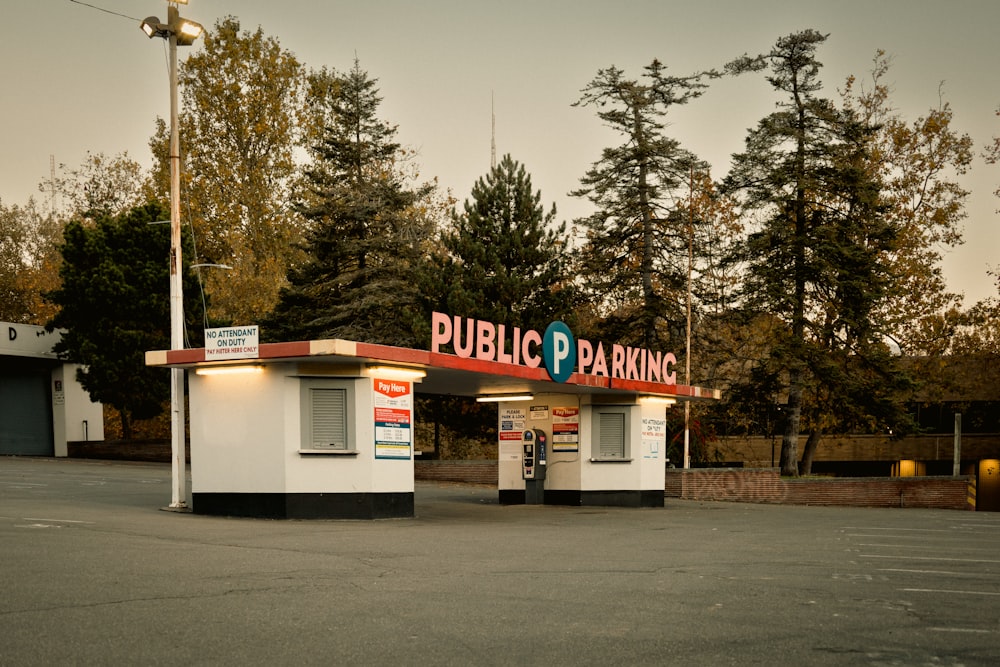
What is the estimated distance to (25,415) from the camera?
151ft

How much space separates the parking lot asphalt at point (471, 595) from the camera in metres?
6.94

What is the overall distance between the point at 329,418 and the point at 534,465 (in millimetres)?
9221

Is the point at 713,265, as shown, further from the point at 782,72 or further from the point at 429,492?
the point at 429,492

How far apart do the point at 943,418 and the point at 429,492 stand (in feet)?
135

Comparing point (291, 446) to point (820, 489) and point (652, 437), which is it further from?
point (820, 489)

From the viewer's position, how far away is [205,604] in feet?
27.2

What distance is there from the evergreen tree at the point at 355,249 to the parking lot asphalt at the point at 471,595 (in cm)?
2270

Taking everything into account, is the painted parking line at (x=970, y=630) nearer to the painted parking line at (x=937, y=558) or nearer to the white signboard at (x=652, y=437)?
the painted parking line at (x=937, y=558)

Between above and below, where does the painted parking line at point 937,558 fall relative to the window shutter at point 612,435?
below

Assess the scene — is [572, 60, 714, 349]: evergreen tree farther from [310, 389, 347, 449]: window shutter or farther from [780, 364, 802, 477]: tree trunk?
[310, 389, 347, 449]: window shutter

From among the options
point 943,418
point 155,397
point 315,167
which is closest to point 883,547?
point 155,397

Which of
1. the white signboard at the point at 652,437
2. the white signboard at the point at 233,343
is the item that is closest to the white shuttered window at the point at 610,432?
the white signboard at the point at 652,437

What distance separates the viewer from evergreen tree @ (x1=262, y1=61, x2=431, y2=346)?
3991 cm

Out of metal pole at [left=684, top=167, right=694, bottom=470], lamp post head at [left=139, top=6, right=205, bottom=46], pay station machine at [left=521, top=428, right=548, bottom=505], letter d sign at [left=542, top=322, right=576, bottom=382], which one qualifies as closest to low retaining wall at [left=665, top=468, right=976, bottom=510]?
metal pole at [left=684, top=167, right=694, bottom=470]
